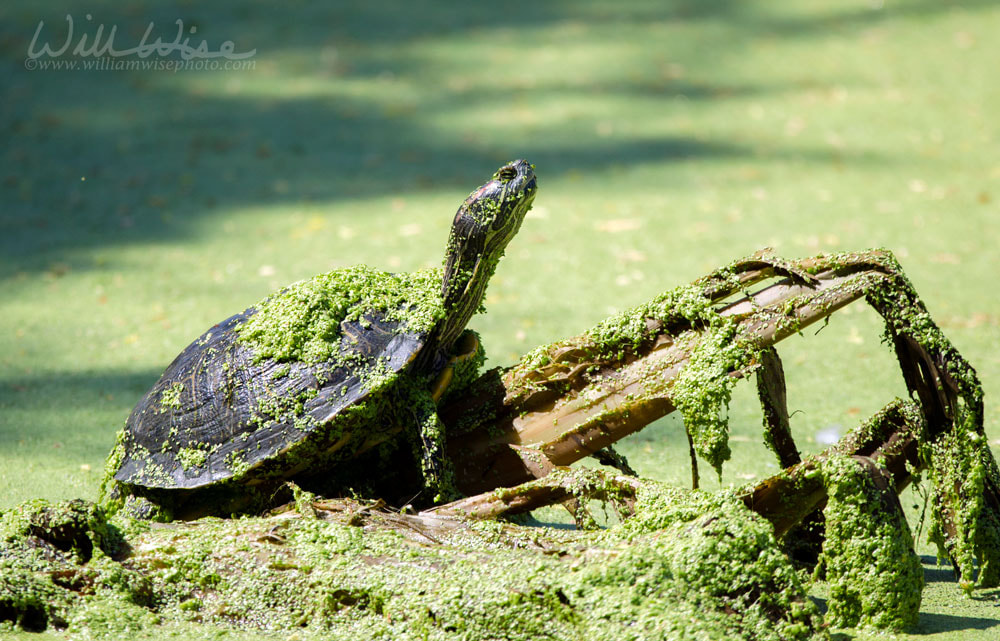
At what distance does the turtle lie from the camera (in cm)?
235

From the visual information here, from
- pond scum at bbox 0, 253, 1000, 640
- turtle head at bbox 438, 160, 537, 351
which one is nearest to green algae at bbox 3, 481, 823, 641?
pond scum at bbox 0, 253, 1000, 640

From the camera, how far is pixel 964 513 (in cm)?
219

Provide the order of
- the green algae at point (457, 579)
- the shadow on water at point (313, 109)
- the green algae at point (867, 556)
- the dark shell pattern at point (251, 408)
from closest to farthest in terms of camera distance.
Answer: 1. the green algae at point (457, 579)
2. the green algae at point (867, 556)
3. the dark shell pattern at point (251, 408)
4. the shadow on water at point (313, 109)

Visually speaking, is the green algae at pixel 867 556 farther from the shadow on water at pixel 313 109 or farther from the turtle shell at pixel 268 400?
the shadow on water at pixel 313 109

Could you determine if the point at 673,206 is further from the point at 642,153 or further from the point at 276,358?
the point at 276,358

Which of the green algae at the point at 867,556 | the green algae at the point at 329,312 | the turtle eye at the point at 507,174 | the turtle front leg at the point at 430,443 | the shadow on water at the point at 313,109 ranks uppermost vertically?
the shadow on water at the point at 313,109

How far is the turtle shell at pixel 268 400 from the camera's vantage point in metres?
2.34

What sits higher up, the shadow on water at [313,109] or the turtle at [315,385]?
the shadow on water at [313,109]

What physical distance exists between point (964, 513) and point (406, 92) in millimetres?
6516

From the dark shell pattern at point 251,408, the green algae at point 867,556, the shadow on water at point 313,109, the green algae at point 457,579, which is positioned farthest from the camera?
the shadow on water at point 313,109

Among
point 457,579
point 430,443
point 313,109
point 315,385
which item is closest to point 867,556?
point 457,579

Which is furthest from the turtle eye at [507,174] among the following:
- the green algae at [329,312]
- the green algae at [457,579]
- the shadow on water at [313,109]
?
the shadow on water at [313,109]

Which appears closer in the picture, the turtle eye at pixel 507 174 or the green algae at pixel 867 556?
the green algae at pixel 867 556

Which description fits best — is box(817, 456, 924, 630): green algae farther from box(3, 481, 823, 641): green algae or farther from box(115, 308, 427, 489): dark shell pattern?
box(115, 308, 427, 489): dark shell pattern
